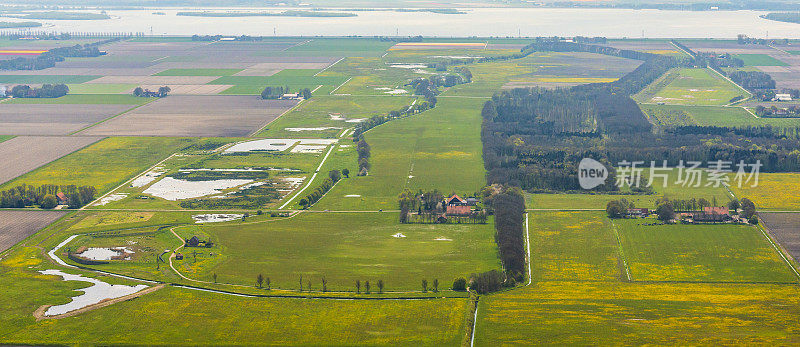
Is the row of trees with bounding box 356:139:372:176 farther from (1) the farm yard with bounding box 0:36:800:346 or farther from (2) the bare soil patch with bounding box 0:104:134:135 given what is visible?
(2) the bare soil patch with bounding box 0:104:134:135

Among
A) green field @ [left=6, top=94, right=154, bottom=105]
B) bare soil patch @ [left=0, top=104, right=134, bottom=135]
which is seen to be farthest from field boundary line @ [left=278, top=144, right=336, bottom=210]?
green field @ [left=6, top=94, right=154, bottom=105]

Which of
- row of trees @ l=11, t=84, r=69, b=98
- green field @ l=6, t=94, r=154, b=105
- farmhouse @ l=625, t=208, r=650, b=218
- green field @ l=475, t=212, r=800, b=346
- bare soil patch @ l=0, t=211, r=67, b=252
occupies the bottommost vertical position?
green field @ l=475, t=212, r=800, b=346

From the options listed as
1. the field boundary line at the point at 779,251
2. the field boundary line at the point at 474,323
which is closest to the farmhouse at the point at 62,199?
the field boundary line at the point at 474,323

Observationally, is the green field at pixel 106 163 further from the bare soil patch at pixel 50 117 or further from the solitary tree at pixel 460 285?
the solitary tree at pixel 460 285

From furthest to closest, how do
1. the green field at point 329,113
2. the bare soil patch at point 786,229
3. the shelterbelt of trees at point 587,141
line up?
the green field at point 329,113
the shelterbelt of trees at point 587,141
the bare soil patch at point 786,229

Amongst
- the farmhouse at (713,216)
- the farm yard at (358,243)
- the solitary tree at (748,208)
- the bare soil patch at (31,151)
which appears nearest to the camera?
the farm yard at (358,243)

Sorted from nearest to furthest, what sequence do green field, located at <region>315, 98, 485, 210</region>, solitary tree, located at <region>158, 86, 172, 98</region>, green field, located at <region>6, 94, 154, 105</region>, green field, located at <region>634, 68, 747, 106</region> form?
1. green field, located at <region>315, 98, 485, 210</region>
2. green field, located at <region>634, 68, 747, 106</region>
3. green field, located at <region>6, 94, 154, 105</region>
4. solitary tree, located at <region>158, 86, 172, 98</region>
